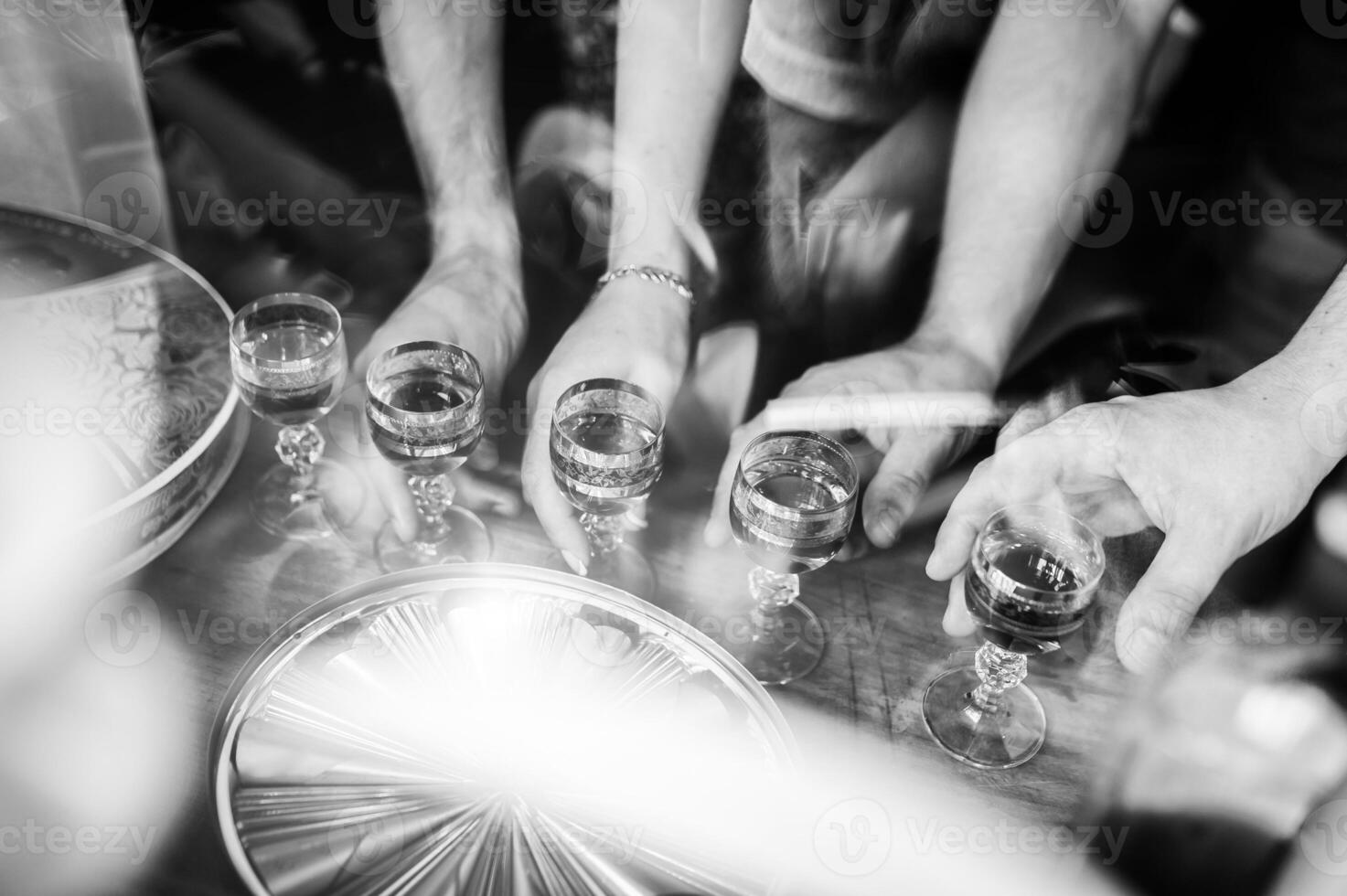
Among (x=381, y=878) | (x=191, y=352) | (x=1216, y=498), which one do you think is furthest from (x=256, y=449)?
(x=1216, y=498)

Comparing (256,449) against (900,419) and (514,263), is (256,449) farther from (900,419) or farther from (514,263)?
(900,419)

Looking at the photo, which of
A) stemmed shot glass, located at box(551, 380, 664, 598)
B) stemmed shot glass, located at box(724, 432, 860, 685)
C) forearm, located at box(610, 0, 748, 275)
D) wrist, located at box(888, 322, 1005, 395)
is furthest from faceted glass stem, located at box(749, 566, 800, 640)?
forearm, located at box(610, 0, 748, 275)

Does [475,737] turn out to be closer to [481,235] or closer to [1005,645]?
[1005,645]

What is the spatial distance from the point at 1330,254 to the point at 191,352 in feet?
3.75

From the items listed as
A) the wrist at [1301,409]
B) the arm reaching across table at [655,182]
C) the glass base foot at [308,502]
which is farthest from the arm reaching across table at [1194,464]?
the glass base foot at [308,502]

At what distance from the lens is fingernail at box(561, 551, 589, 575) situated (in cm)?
97

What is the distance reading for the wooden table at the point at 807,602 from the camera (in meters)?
0.83

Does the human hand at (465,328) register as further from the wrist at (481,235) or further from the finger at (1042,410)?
the finger at (1042,410)

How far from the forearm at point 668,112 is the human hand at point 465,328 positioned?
0.16 m

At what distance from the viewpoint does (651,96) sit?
47.1 inches

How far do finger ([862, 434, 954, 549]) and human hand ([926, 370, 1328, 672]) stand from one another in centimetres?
6

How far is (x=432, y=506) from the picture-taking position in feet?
3.32

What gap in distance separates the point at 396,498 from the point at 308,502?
9cm

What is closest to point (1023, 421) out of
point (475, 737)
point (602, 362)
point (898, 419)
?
point (898, 419)
